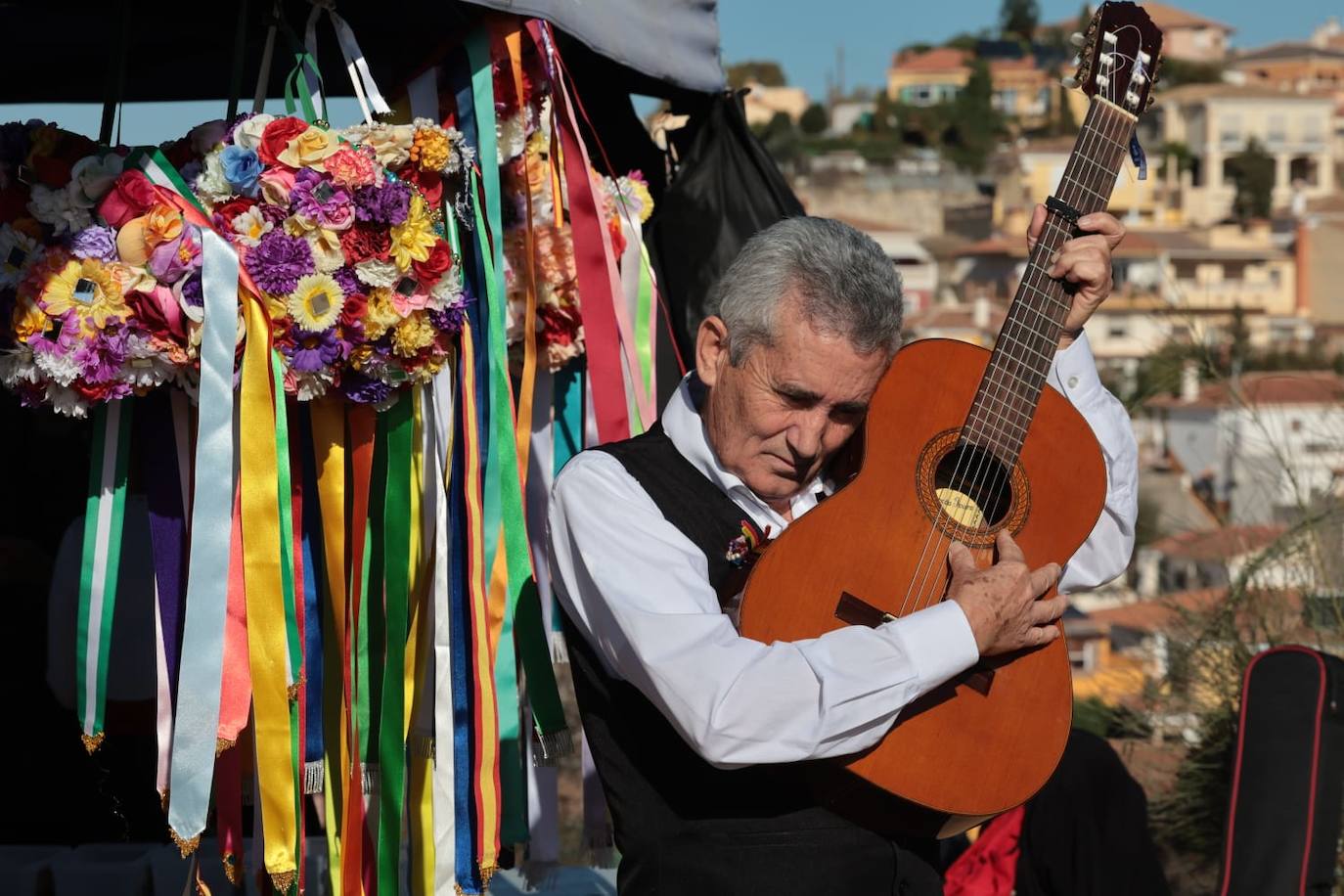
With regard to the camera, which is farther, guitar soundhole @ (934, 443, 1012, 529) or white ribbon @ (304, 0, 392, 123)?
white ribbon @ (304, 0, 392, 123)

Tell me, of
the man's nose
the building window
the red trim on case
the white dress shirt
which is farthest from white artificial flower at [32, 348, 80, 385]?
the building window

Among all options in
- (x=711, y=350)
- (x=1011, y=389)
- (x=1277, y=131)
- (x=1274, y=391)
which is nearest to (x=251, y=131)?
(x=711, y=350)

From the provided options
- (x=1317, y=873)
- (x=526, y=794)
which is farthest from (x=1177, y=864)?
(x=526, y=794)

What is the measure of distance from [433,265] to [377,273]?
0.36 feet

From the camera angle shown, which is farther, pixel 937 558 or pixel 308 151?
pixel 308 151

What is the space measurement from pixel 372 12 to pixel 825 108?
97.5 meters

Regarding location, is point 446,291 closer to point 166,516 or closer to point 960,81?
point 166,516

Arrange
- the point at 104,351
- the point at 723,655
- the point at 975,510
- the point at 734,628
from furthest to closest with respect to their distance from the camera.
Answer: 1. the point at 104,351
2. the point at 975,510
3. the point at 734,628
4. the point at 723,655

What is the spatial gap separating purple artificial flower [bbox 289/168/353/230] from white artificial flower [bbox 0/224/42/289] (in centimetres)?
46

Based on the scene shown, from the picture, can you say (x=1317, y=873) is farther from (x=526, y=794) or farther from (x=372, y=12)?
(x=372, y=12)

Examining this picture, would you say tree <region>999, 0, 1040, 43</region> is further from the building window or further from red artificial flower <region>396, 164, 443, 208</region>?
red artificial flower <region>396, 164, 443, 208</region>

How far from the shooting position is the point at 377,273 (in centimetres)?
297

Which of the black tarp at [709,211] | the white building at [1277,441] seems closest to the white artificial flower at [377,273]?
the black tarp at [709,211]

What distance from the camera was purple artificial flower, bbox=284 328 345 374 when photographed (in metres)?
2.95
